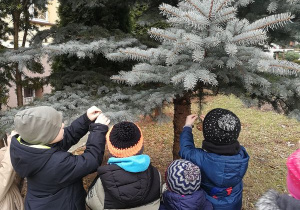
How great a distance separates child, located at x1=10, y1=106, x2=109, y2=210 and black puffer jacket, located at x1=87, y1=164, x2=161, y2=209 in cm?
16

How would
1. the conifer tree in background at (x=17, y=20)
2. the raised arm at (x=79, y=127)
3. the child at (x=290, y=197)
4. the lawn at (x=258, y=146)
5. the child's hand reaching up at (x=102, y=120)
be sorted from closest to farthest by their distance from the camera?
the child at (x=290, y=197)
the child's hand reaching up at (x=102, y=120)
the raised arm at (x=79, y=127)
the conifer tree in background at (x=17, y=20)
the lawn at (x=258, y=146)

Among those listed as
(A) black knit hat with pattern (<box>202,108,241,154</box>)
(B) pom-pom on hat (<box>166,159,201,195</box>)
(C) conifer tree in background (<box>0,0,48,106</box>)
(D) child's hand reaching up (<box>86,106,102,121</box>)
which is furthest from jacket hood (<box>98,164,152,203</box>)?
(C) conifer tree in background (<box>0,0,48,106</box>)

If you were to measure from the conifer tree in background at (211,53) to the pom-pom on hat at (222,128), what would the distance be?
279mm

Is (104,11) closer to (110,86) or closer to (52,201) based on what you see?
(110,86)

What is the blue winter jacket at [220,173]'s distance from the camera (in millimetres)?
1864

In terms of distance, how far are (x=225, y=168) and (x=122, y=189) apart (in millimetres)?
791

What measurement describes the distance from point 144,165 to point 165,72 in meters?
0.77

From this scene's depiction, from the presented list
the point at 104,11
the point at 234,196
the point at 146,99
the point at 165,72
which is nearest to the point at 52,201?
the point at 146,99

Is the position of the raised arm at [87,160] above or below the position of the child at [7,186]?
above

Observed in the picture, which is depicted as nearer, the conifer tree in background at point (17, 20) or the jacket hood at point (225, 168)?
the jacket hood at point (225, 168)

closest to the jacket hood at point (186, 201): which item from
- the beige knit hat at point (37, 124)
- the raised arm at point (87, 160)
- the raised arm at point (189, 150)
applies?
the raised arm at point (189, 150)

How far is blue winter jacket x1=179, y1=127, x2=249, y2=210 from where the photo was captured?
1.86 metres

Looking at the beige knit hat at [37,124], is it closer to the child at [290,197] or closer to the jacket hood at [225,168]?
the jacket hood at [225,168]

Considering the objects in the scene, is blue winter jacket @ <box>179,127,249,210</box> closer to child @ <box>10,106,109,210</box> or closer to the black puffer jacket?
the black puffer jacket
